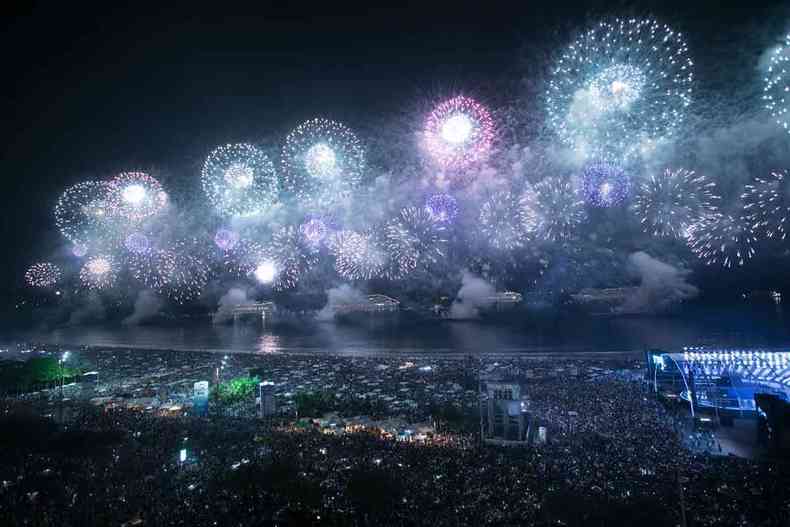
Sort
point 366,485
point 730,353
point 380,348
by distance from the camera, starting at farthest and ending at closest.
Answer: point 380,348
point 730,353
point 366,485

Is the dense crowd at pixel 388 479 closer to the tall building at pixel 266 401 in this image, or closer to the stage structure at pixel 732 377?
the stage structure at pixel 732 377

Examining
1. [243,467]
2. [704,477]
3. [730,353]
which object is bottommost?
[243,467]

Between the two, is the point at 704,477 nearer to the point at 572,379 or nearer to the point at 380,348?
the point at 572,379

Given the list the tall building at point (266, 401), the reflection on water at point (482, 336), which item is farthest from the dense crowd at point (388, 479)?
the reflection on water at point (482, 336)

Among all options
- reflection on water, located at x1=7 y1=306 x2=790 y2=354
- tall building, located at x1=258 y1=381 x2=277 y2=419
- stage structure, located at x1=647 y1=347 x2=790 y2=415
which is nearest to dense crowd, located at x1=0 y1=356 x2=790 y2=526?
stage structure, located at x1=647 y1=347 x2=790 y2=415

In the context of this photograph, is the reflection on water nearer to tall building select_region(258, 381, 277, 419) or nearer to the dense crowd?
tall building select_region(258, 381, 277, 419)

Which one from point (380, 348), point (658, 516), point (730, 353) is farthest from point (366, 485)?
point (380, 348)
